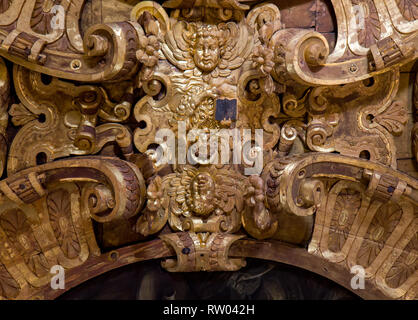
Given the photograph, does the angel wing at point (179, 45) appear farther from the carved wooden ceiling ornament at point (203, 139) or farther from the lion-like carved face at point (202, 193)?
the lion-like carved face at point (202, 193)

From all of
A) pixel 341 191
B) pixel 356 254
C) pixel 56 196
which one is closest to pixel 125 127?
pixel 56 196

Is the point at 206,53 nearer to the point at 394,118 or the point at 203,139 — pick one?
the point at 203,139

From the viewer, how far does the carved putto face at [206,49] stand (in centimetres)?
256

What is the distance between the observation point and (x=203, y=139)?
2607mm

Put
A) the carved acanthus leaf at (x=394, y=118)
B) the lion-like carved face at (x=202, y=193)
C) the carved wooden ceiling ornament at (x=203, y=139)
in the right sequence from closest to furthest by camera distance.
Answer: the carved wooden ceiling ornament at (x=203, y=139), the lion-like carved face at (x=202, y=193), the carved acanthus leaf at (x=394, y=118)

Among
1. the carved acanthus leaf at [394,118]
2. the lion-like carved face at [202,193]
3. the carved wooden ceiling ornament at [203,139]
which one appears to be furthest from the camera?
the carved acanthus leaf at [394,118]

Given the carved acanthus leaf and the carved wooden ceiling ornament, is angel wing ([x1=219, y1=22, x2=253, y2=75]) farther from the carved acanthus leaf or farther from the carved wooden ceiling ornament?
the carved acanthus leaf

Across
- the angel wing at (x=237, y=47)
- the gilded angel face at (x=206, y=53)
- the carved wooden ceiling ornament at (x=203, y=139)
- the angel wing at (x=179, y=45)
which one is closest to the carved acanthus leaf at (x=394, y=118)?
the carved wooden ceiling ornament at (x=203, y=139)

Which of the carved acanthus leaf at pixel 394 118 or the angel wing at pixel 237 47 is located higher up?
the angel wing at pixel 237 47

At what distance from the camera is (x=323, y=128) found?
271 centimetres

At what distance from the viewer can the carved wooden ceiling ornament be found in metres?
2.48

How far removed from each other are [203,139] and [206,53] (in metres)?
0.43

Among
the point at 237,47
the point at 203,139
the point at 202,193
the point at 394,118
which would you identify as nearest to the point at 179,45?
the point at 237,47

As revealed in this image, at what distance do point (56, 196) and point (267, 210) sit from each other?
1.09 m
